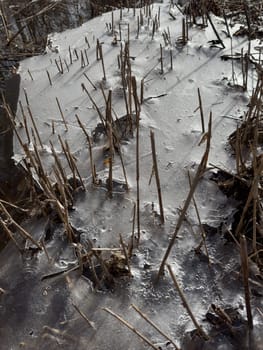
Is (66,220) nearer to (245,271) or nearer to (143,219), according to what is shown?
(143,219)

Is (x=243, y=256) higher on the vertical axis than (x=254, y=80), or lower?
higher

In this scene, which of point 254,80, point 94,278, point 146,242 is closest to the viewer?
point 94,278

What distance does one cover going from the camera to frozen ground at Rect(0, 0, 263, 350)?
1.58m

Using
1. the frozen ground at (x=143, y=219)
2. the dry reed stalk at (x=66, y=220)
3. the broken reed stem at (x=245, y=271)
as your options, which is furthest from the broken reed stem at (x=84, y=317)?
the broken reed stem at (x=245, y=271)

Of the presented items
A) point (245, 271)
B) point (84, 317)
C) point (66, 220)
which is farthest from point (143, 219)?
point (245, 271)

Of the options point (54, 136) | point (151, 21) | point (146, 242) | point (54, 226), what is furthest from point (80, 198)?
point (151, 21)

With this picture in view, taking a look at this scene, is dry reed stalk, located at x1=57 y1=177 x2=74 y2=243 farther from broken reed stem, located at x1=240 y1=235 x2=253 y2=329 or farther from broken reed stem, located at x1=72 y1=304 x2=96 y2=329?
broken reed stem, located at x1=240 y1=235 x2=253 y2=329

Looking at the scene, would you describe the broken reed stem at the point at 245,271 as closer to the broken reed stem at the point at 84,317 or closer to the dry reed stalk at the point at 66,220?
the broken reed stem at the point at 84,317

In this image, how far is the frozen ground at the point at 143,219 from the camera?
1583 mm

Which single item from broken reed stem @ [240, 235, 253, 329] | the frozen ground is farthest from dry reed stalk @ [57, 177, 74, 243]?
broken reed stem @ [240, 235, 253, 329]

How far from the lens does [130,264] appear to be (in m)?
1.77

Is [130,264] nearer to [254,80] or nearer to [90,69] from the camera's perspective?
[254,80]

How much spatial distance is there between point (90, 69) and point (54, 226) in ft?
5.33

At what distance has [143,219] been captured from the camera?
1.96 metres
